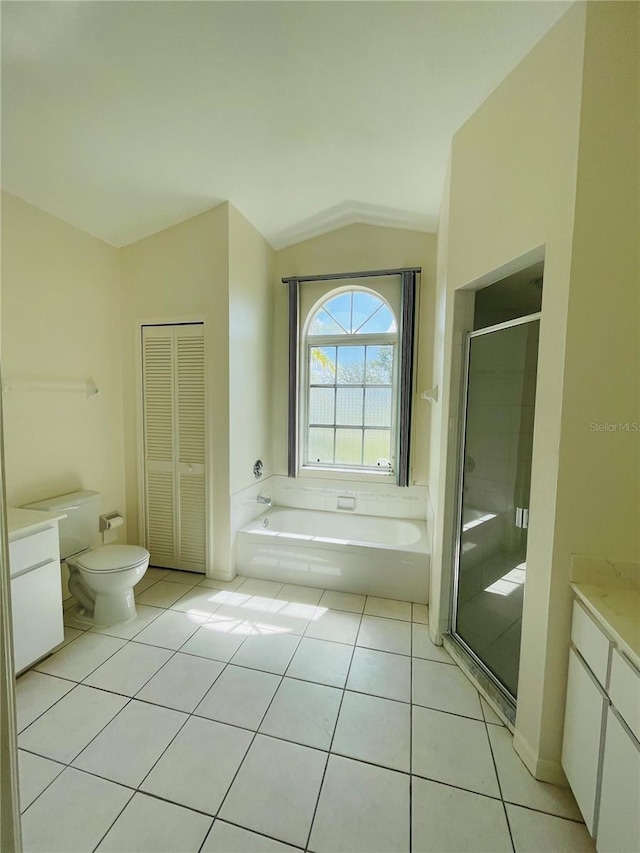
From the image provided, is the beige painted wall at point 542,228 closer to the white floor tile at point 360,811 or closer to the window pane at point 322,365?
the white floor tile at point 360,811

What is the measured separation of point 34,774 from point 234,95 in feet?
9.54

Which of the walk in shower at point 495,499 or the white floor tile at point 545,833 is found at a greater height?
the walk in shower at point 495,499

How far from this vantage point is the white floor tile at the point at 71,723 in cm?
144

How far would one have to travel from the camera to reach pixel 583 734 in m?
1.19

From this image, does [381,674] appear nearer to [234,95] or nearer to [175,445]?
[175,445]

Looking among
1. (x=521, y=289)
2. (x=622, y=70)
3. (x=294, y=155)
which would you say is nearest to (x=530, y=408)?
(x=521, y=289)

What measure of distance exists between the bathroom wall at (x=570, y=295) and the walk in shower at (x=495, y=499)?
1.03 ft

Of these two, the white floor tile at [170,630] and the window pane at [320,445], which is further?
the window pane at [320,445]

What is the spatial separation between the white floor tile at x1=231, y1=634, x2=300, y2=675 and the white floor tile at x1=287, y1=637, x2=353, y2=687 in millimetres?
45

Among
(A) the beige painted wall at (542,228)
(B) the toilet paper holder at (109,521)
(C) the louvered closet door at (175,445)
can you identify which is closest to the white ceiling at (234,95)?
(A) the beige painted wall at (542,228)

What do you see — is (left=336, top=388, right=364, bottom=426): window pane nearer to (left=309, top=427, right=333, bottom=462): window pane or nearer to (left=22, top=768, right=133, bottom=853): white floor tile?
(left=309, top=427, right=333, bottom=462): window pane

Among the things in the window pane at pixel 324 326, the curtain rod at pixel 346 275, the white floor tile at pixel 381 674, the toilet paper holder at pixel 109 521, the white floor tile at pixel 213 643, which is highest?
the curtain rod at pixel 346 275

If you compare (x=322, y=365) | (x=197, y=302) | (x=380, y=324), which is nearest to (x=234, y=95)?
(x=197, y=302)

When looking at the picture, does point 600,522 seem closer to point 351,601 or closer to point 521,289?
point 521,289
